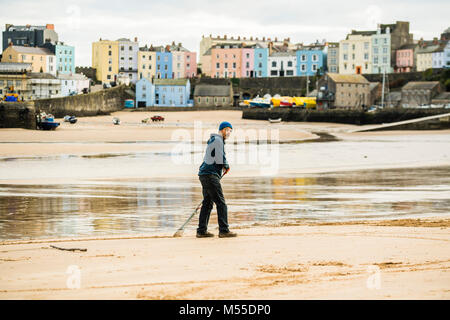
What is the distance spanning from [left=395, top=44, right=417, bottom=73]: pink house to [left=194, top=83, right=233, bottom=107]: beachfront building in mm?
28667

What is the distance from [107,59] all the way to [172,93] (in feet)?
81.8

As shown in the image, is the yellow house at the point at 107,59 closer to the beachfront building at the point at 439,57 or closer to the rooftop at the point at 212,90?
the rooftop at the point at 212,90

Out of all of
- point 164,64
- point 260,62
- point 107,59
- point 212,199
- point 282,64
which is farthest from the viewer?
point 107,59

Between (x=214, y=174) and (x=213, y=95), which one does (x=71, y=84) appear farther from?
(x=214, y=174)

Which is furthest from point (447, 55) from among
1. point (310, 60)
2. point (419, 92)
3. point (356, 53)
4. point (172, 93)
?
point (172, 93)

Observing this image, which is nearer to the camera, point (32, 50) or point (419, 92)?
point (419, 92)

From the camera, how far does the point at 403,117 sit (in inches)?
2813

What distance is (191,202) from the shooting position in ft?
53.3

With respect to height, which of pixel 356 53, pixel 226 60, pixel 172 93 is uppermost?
pixel 356 53

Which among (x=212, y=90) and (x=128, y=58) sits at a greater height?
(x=128, y=58)

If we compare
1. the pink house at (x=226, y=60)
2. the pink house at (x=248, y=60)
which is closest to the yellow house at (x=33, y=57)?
the pink house at (x=226, y=60)

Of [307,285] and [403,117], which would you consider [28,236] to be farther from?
[403,117]

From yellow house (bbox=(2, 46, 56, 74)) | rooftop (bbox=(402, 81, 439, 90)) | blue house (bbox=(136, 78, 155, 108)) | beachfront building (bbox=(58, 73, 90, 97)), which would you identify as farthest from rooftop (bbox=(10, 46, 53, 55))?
rooftop (bbox=(402, 81, 439, 90))
